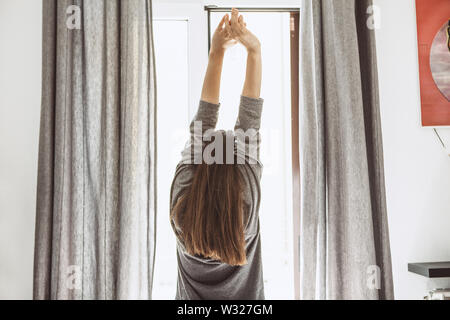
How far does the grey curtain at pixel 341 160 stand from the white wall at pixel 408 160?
8.1 inches

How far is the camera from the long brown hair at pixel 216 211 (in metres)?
0.98

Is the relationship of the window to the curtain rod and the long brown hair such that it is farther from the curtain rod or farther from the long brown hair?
the long brown hair

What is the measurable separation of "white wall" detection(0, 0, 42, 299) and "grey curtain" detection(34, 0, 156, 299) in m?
0.22

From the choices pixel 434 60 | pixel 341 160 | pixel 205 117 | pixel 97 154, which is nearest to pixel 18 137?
pixel 97 154

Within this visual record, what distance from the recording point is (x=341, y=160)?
119cm

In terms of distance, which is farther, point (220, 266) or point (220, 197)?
point (220, 266)

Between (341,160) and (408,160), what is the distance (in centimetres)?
41

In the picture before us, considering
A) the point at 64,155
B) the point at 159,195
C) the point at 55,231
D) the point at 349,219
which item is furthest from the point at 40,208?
the point at 349,219

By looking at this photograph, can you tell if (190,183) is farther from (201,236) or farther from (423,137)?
Answer: (423,137)

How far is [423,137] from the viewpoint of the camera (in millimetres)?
1403

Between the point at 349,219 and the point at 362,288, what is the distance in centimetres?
24

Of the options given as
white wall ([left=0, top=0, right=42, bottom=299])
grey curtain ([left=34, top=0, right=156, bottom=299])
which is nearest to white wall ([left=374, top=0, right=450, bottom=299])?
grey curtain ([left=34, top=0, right=156, bottom=299])

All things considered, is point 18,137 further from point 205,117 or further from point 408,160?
point 408,160

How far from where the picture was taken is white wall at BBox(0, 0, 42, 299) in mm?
1274
